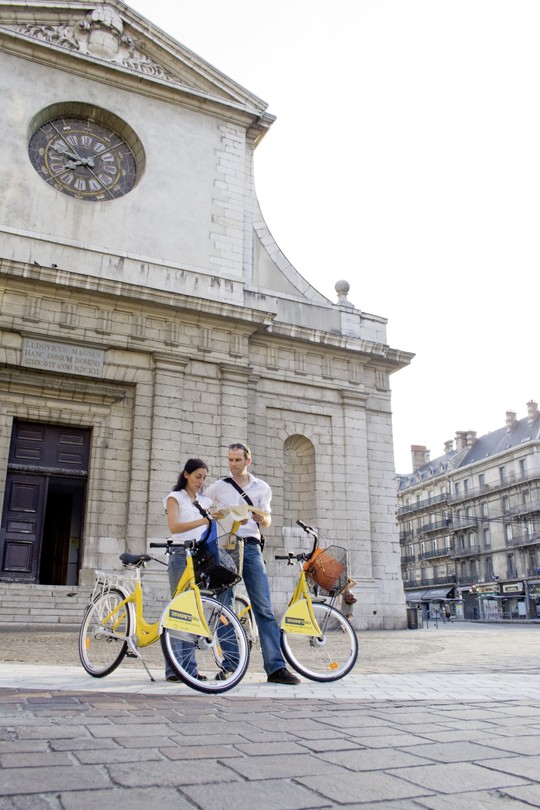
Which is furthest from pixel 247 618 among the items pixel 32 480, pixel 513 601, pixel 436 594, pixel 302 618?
pixel 436 594

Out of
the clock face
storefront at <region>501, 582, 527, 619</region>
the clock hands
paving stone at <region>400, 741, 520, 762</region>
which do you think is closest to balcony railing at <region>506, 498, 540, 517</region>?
storefront at <region>501, 582, 527, 619</region>

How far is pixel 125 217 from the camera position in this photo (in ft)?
52.7

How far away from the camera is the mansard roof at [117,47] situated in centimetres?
1585

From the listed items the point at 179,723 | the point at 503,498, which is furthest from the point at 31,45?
the point at 503,498

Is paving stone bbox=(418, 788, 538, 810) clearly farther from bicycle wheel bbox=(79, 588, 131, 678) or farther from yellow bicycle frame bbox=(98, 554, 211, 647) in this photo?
bicycle wheel bbox=(79, 588, 131, 678)

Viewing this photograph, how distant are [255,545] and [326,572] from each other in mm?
597

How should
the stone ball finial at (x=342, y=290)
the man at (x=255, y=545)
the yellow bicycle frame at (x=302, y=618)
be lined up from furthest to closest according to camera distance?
the stone ball finial at (x=342, y=290) → the yellow bicycle frame at (x=302, y=618) → the man at (x=255, y=545)

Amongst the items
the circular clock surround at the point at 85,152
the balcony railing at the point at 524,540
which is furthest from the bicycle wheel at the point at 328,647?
the balcony railing at the point at 524,540

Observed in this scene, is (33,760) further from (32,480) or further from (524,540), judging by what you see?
(524,540)

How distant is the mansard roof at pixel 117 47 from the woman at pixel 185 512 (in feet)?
46.3

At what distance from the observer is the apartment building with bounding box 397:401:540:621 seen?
44062 mm

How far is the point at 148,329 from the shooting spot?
15133mm

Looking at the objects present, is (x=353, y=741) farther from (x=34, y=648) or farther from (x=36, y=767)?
(x=34, y=648)

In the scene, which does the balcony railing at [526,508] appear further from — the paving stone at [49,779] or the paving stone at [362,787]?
the paving stone at [49,779]
